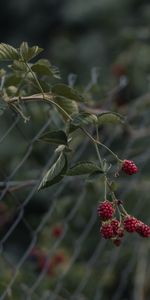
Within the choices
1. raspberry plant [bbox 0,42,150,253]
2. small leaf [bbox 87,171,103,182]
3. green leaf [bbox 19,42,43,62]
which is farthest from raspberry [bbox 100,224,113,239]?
green leaf [bbox 19,42,43,62]

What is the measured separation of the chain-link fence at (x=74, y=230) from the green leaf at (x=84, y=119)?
1.46 feet

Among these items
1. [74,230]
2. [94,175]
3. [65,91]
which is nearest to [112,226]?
[94,175]

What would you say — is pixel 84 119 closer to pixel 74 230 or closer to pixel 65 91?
pixel 65 91

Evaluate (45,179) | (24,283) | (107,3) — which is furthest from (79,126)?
(107,3)

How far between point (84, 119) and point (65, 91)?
0.36 ft

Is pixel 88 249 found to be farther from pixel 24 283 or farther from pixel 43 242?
pixel 24 283

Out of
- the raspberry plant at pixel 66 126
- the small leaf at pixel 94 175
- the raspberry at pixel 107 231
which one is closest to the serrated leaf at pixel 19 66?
the raspberry plant at pixel 66 126

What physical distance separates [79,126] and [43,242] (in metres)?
1.17

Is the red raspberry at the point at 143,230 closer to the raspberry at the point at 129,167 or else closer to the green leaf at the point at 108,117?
the raspberry at the point at 129,167

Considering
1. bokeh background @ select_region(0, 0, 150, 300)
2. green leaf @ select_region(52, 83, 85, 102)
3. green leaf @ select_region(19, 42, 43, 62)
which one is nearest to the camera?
green leaf @ select_region(19, 42, 43, 62)

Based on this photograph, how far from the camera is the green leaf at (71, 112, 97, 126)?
1.46 metres

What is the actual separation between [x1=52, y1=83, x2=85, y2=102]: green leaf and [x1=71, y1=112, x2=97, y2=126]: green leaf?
0.30ft

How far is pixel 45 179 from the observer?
141 centimetres

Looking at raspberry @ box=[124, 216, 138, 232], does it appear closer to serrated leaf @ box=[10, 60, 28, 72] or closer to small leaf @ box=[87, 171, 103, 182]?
small leaf @ box=[87, 171, 103, 182]
